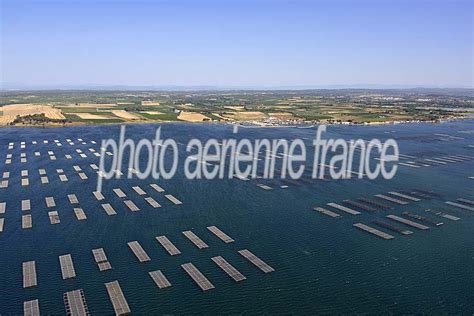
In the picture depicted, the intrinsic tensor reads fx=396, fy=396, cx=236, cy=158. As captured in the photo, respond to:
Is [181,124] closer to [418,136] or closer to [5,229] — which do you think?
[418,136]

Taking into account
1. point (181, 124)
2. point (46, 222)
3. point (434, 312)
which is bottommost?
point (434, 312)

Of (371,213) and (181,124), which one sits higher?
(181,124)

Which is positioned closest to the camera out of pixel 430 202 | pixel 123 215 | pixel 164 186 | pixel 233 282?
pixel 233 282

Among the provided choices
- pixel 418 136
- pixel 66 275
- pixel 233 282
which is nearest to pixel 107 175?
pixel 66 275

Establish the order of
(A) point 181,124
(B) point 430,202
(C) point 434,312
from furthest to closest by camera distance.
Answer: (A) point 181,124 → (B) point 430,202 → (C) point 434,312

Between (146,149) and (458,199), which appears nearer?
(458,199)

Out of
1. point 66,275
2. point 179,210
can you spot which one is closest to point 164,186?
point 179,210
